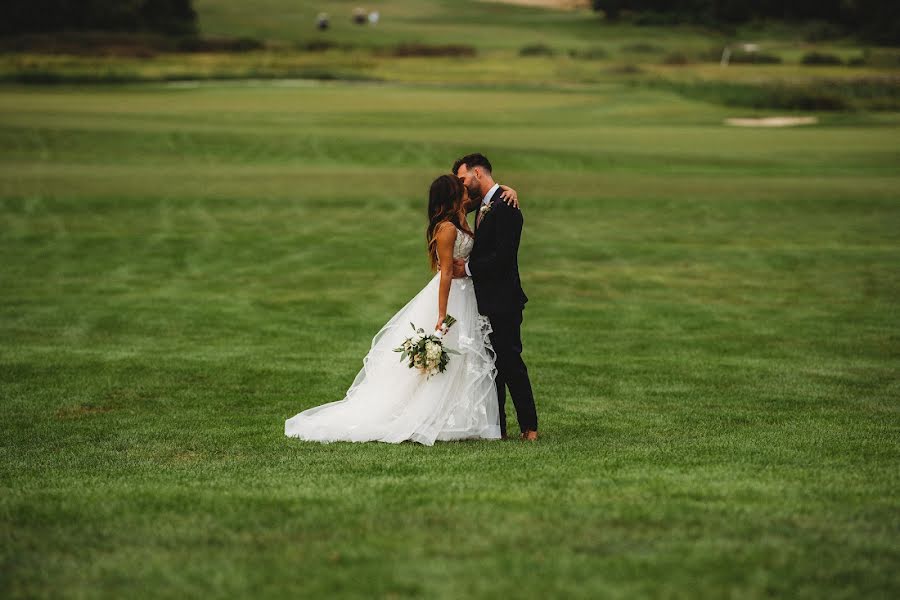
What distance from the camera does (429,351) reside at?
31.0 feet

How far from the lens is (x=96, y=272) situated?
21.7 metres

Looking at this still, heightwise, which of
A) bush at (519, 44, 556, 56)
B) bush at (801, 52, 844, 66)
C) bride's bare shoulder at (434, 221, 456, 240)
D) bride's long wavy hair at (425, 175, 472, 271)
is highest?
bush at (519, 44, 556, 56)

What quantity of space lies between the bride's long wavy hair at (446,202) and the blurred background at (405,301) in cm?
181

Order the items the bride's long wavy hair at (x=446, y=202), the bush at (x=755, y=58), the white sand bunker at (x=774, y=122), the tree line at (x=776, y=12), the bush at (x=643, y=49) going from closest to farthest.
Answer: the bride's long wavy hair at (x=446, y=202) → the white sand bunker at (x=774, y=122) → the bush at (x=755, y=58) → the tree line at (x=776, y=12) → the bush at (x=643, y=49)

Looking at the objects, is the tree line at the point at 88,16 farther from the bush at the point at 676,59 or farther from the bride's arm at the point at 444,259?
the bride's arm at the point at 444,259

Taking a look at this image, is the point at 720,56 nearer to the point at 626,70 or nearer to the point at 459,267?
the point at 626,70

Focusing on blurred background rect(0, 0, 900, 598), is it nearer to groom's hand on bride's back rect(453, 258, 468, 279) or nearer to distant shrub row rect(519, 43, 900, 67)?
groom's hand on bride's back rect(453, 258, 468, 279)

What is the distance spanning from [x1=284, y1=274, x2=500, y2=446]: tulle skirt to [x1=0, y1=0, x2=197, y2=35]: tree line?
73.0 meters

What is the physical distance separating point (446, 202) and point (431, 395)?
5.33 feet

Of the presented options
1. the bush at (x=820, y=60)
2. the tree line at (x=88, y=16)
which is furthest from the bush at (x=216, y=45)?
the bush at (x=820, y=60)

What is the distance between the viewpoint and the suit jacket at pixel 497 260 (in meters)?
9.22

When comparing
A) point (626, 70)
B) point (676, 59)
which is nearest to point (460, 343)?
point (626, 70)

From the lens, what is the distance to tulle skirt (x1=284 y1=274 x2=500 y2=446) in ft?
31.7

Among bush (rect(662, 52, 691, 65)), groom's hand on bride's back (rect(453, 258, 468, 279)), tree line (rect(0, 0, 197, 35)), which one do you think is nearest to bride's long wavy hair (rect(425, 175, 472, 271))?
groom's hand on bride's back (rect(453, 258, 468, 279))
